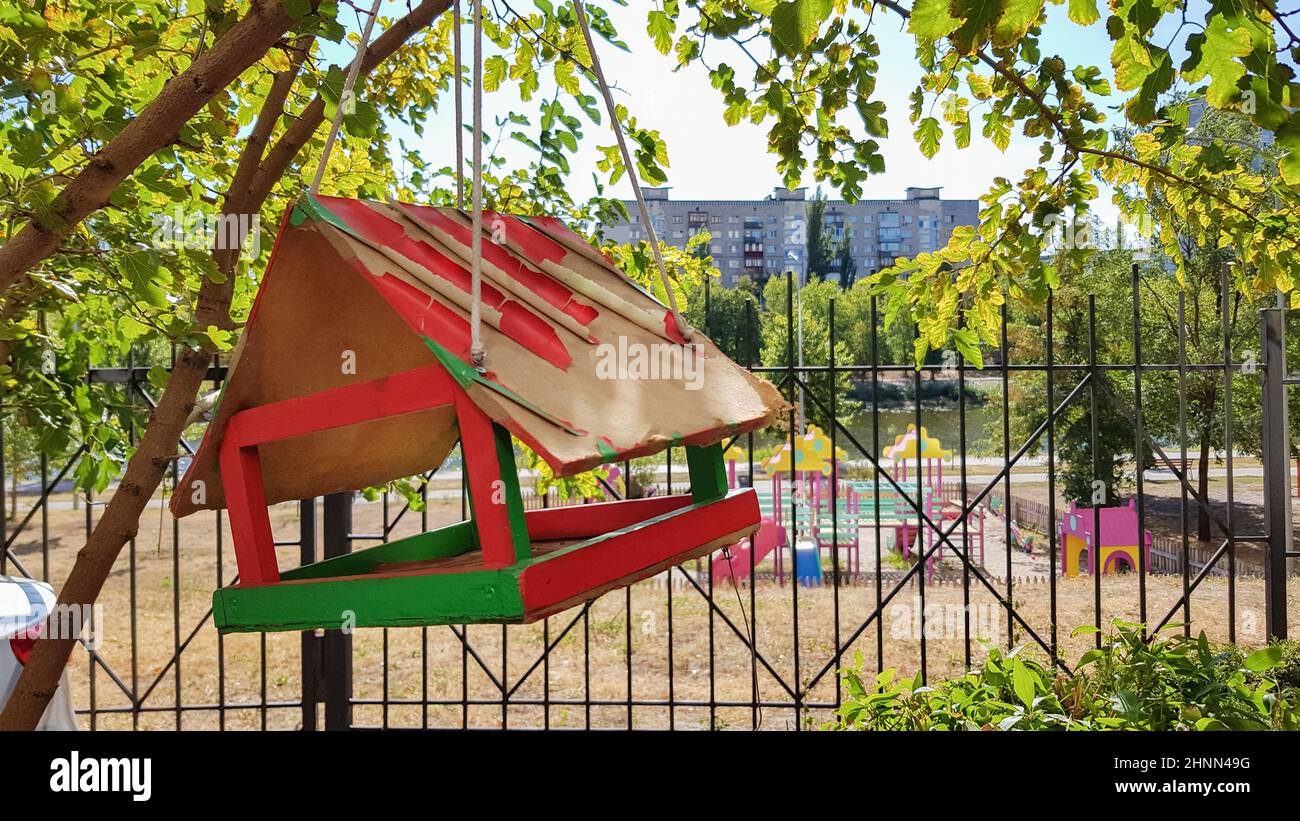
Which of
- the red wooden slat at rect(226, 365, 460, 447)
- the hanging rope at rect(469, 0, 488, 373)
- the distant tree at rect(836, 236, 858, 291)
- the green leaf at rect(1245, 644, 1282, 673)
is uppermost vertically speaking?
the distant tree at rect(836, 236, 858, 291)

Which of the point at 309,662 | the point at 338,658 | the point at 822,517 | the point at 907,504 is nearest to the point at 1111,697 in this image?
the point at 338,658

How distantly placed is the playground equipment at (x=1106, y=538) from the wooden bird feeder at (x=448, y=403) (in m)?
7.13

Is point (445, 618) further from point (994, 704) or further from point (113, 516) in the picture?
point (994, 704)

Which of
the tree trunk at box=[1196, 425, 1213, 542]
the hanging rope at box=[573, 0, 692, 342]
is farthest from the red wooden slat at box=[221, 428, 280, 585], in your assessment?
the tree trunk at box=[1196, 425, 1213, 542]

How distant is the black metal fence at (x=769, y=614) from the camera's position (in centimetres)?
405

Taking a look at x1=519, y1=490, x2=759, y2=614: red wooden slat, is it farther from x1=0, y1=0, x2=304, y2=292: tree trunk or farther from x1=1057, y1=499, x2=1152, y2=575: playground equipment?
x1=1057, y1=499, x2=1152, y2=575: playground equipment

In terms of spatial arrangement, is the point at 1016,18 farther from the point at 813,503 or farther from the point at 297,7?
the point at 813,503

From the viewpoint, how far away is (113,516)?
1.93 meters

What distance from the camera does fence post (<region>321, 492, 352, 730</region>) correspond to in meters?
3.97

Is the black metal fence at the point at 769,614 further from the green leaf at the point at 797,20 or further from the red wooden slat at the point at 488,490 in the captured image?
the green leaf at the point at 797,20

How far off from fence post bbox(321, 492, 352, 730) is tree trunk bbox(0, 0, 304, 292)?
104 inches

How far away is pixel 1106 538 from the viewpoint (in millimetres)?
8781
